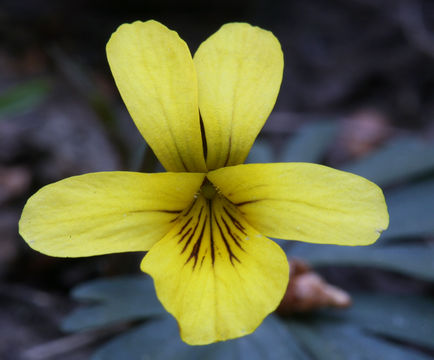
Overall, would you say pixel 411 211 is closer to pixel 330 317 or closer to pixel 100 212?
pixel 330 317

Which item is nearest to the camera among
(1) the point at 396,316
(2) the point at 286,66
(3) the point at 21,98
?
(1) the point at 396,316

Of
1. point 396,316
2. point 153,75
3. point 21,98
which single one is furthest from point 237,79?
point 21,98

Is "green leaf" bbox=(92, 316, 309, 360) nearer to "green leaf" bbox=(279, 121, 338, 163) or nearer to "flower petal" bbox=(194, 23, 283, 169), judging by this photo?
"flower petal" bbox=(194, 23, 283, 169)

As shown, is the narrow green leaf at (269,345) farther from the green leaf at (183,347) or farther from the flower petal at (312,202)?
the flower petal at (312,202)

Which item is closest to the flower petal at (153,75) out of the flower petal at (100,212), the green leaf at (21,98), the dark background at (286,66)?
the flower petal at (100,212)

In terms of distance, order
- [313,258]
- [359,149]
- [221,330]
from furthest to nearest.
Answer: [359,149] < [313,258] < [221,330]

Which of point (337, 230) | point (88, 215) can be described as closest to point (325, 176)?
point (337, 230)

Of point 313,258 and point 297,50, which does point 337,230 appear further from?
point 297,50
